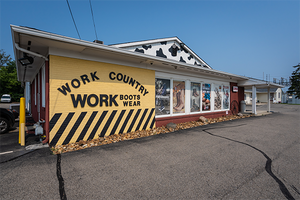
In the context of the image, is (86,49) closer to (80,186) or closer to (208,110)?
(80,186)

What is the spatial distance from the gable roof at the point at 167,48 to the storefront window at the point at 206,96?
7.98 meters

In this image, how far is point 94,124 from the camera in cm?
549

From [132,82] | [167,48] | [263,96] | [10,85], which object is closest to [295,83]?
[263,96]

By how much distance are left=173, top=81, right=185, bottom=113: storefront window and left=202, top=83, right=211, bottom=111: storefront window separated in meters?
1.87

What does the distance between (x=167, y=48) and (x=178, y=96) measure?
10372 millimetres

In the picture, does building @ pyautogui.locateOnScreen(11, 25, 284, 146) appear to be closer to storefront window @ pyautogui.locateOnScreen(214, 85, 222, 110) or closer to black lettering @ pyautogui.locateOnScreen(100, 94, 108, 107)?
black lettering @ pyautogui.locateOnScreen(100, 94, 108, 107)

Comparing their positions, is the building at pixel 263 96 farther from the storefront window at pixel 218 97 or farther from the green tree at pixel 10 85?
the green tree at pixel 10 85

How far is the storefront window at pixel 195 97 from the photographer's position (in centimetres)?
916

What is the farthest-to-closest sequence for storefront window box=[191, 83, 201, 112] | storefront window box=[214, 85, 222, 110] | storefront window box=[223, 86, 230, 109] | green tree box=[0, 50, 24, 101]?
green tree box=[0, 50, 24, 101]
storefront window box=[223, 86, 230, 109]
storefront window box=[214, 85, 222, 110]
storefront window box=[191, 83, 201, 112]

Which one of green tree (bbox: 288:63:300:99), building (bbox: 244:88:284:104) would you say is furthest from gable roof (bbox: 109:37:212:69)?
green tree (bbox: 288:63:300:99)

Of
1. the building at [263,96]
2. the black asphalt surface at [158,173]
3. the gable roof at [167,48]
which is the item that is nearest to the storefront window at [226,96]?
the black asphalt surface at [158,173]

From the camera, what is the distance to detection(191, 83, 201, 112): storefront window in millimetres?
9156

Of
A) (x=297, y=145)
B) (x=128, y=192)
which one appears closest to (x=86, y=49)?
(x=128, y=192)

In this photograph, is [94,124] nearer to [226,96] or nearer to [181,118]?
[181,118]
